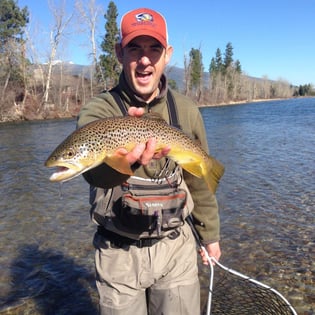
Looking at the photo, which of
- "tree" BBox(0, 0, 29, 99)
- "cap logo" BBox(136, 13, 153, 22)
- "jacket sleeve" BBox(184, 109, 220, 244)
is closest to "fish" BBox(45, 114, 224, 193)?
"jacket sleeve" BBox(184, 109, 220, 244)

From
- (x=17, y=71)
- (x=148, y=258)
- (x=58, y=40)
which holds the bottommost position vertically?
(x=148, y=258)

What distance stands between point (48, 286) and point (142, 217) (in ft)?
10.4

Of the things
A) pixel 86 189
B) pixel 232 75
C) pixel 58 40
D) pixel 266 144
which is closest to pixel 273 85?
pixel 232 75

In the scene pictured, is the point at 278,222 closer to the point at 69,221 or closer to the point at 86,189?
the point at 69,221

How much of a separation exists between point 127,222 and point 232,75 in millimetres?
101867

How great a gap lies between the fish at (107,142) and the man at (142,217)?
27cm

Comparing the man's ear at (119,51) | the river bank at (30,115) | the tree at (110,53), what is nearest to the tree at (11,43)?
the river bank at (30,115)

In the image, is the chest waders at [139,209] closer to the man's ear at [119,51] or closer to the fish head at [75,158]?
the man's ear at [119,51]

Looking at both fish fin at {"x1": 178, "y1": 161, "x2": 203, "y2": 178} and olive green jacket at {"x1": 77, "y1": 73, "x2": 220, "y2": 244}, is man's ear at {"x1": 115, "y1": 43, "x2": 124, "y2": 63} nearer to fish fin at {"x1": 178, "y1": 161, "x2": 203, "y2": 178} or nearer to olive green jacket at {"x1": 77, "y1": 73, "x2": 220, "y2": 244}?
olive green jacket at {"x1": 77, "y1": 73, "x2": 220, "y2": 244}

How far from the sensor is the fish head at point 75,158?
2186mm

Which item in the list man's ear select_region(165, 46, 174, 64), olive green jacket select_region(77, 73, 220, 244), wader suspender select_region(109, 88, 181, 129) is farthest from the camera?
man's ear select_region(165, 46, 174, 64)

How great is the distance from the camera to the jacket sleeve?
3.05 m

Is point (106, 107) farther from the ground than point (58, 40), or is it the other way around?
point (58, 40)

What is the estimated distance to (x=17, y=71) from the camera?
47406 mm
